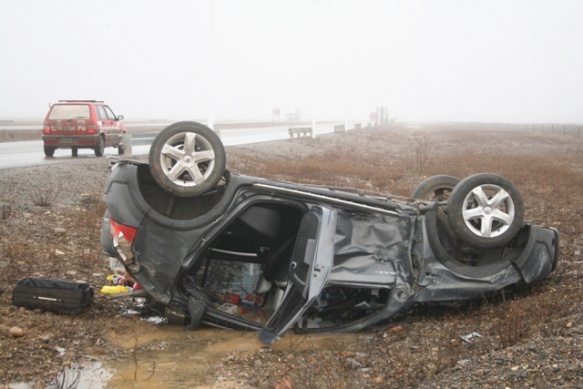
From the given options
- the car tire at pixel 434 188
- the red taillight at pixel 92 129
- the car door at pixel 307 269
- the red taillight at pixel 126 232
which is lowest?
the car door at pixel 307 269

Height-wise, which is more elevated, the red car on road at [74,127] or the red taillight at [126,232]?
the red car on road at [74,127]

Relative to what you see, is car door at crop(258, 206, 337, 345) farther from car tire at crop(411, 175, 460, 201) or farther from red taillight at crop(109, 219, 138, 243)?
car tire at crop(411, 175, 460, 201)

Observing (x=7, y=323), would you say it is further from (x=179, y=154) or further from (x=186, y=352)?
(x=179, y=154)

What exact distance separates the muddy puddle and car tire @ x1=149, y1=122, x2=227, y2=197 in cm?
126

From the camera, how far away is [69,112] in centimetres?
2041

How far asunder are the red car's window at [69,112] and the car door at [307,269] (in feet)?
54.0

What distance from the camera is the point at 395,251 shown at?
5.57 metres

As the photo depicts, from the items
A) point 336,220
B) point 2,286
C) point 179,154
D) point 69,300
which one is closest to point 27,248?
point 2,286

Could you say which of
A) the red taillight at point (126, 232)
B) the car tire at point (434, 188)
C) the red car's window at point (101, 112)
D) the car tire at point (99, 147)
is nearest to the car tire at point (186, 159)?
the red taillight at point (126, 232)

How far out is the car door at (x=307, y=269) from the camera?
16.4 ft

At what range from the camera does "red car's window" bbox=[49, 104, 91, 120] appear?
20.2m

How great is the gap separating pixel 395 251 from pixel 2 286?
3.88 m

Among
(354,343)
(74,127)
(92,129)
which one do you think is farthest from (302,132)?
(354,343)

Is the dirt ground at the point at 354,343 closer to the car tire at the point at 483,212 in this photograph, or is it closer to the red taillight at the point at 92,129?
the car tire at the point at 483,212
